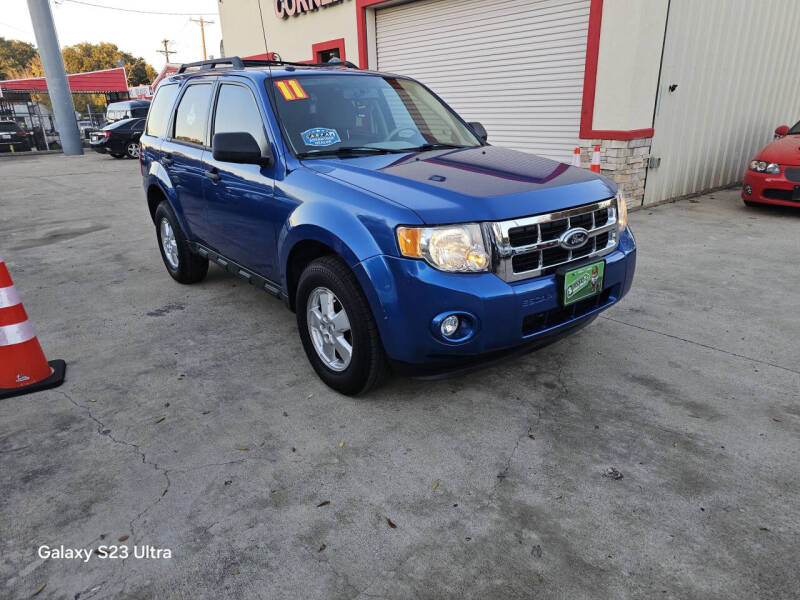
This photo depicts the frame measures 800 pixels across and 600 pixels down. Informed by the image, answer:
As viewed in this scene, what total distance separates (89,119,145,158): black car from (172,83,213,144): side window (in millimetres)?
16485

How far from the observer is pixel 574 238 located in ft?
9.36

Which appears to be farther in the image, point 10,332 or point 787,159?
point 787,159

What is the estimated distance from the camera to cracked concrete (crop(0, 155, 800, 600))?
204 centimetres

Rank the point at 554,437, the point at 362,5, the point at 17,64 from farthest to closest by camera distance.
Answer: the point at 17,64, the point at 362,5, the point at 554,437

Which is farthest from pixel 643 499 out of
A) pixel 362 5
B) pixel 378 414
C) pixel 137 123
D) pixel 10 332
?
pixel 137 123

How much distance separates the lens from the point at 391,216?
262 centimetres

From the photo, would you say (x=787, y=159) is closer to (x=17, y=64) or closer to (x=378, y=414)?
(x=378, y=414)

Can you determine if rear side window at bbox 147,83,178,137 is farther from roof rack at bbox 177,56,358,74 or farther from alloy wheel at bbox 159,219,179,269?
alloy wheel at bbox 159,219,179,269

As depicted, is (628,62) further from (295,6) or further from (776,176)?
(295,6)

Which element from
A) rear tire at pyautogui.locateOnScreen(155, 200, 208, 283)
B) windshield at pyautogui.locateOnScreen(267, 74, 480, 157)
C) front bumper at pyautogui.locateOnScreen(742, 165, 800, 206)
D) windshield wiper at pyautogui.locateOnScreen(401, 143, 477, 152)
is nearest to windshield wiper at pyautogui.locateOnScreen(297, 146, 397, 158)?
windshield at pyautogui.locateOnScreen(267, 74, 480, 157)

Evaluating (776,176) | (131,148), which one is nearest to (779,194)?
(776,176)

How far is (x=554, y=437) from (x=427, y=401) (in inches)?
29.1

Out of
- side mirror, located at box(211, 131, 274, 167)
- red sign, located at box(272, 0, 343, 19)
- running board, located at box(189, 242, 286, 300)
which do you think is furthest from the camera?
red sign, located at box(272, 0, 343, 19)

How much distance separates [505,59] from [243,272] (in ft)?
23.6
